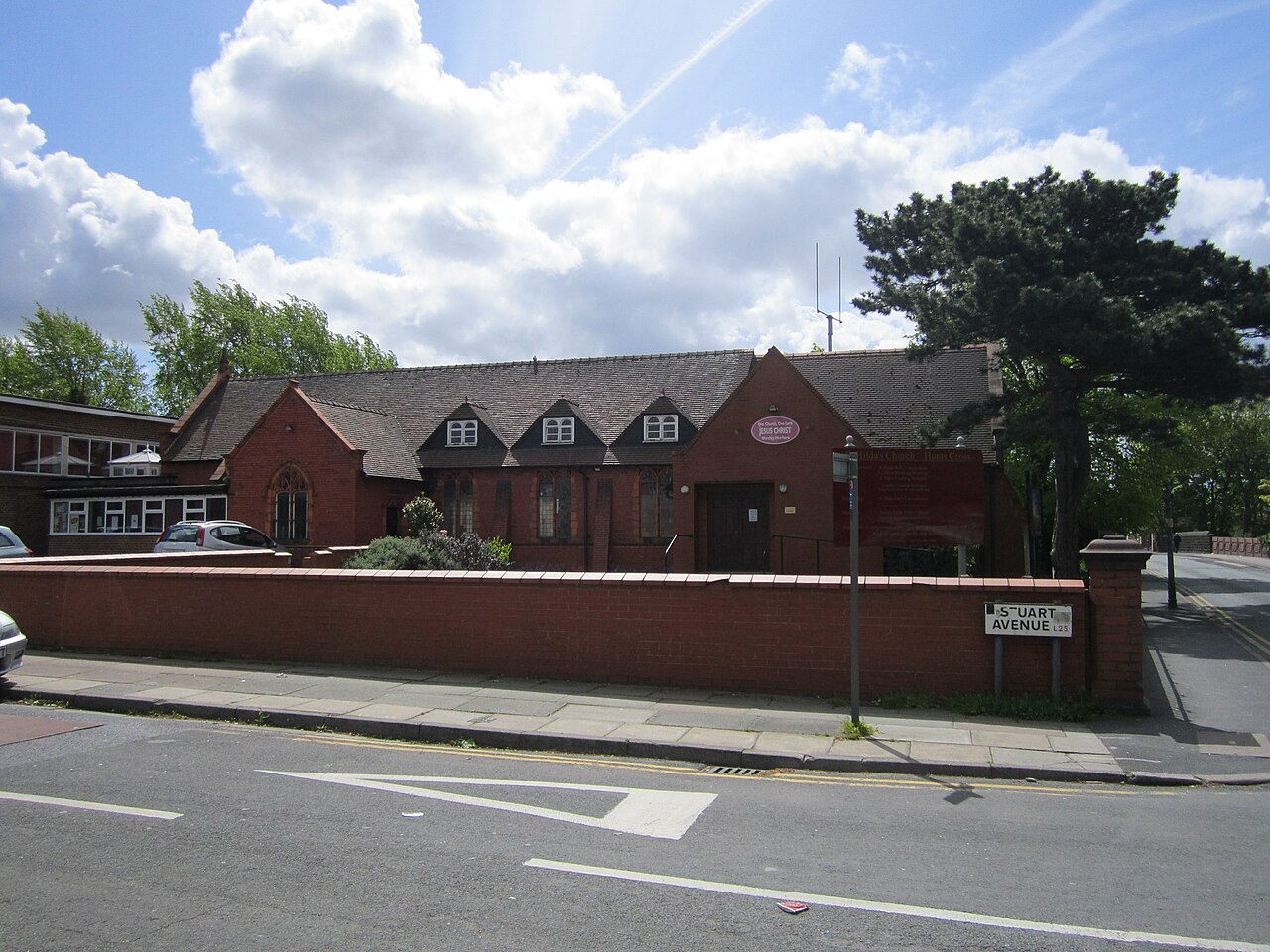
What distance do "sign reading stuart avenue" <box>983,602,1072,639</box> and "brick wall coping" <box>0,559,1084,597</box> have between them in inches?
7.8

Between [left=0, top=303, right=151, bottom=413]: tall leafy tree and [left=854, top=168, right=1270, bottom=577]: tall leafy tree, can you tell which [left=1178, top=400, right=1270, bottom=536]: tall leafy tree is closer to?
[left=854, top=168, right=1270, bottom=577]: tall leafy tree

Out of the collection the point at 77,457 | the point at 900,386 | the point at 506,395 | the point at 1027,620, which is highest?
the point at 506,395

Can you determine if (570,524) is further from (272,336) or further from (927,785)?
(272,336)

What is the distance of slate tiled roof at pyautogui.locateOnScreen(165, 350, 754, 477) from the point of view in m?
33.3

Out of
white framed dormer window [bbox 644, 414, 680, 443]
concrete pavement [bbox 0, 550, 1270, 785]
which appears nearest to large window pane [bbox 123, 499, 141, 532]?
white framed dormer window [bbox 644, 414, 680, 443]

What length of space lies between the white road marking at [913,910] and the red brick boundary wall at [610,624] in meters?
6.38

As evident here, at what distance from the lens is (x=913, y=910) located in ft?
17.0

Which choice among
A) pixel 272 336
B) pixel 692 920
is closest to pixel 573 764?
pixel 692 920

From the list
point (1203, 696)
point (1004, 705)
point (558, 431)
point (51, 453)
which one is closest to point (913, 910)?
point (1004, 705)

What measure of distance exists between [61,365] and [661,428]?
2247 inches

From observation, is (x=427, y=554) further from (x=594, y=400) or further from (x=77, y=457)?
(x=77, y=457)

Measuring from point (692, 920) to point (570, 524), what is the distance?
89.0ft

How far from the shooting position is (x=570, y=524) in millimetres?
32031

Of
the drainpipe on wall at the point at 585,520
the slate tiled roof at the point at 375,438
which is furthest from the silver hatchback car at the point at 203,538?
the drainpipe on wall at the point at 585,520
